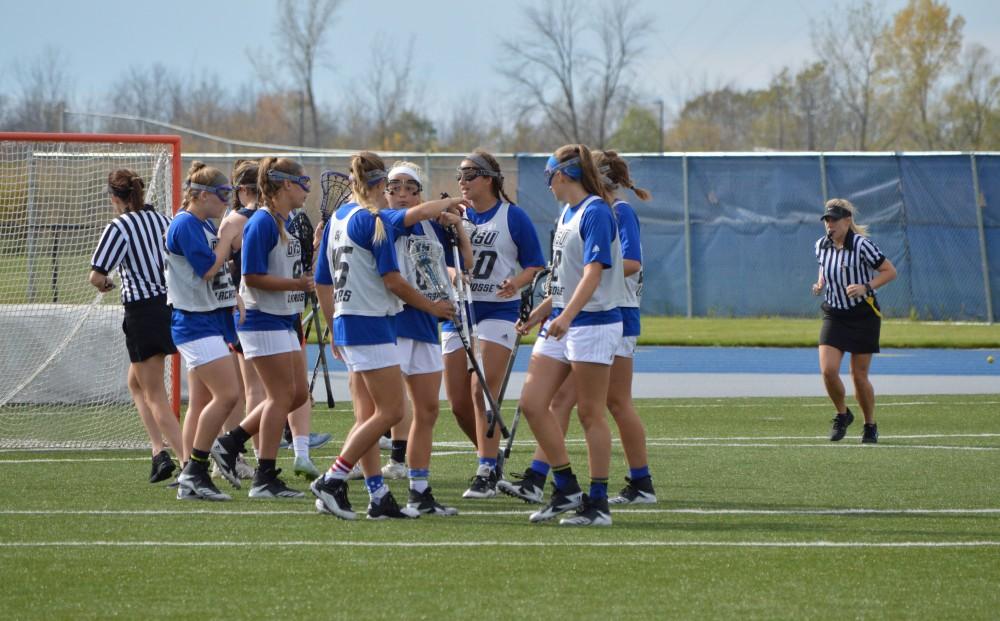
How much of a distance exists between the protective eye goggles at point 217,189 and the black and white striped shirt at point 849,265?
17.9 ft

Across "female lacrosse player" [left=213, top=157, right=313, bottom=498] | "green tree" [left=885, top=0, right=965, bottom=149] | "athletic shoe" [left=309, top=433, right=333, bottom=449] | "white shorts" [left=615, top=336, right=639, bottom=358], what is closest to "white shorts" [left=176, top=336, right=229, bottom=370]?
"female lacrosse player" [left=213, top=157, right=313, bottom=498]

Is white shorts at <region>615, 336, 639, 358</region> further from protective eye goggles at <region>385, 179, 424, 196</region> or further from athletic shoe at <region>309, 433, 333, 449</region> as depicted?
athletic shoe at <region>309, 433, 333, 449</region>

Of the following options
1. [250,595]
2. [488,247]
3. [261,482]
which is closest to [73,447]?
[261,482]

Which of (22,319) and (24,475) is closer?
(24,475)

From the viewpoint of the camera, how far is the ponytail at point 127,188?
9.22m

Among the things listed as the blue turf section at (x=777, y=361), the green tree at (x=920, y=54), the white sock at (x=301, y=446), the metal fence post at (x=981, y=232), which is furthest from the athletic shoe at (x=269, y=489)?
the green tree at (x=920, y=54)

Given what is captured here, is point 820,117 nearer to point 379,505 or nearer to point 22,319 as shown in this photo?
point 22,319

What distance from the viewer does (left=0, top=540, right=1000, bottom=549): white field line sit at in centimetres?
674

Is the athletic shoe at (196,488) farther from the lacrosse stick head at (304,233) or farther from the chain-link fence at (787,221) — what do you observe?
the chain-link fence at (787,221)

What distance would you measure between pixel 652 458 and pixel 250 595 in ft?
17.1

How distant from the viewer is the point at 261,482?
8.57 m

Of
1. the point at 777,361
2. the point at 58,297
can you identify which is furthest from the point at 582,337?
the point at 777,361

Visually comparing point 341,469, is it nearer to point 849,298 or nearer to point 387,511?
point 387,511

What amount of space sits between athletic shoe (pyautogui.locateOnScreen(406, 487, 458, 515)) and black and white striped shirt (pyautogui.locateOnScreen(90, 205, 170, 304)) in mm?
2618
